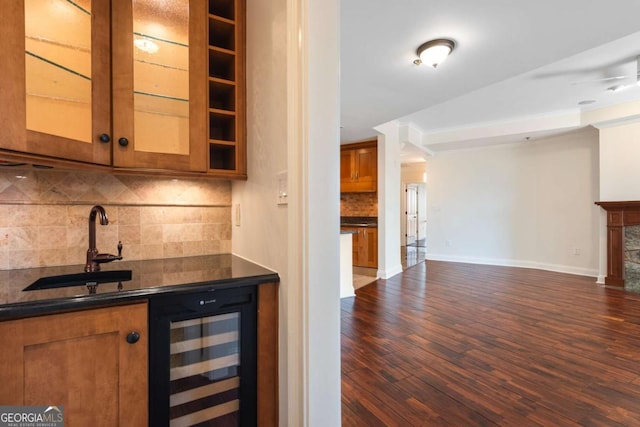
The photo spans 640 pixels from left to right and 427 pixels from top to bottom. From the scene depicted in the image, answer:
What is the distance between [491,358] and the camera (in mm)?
2324

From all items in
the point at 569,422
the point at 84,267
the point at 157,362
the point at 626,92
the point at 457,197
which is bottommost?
the point at 569,422

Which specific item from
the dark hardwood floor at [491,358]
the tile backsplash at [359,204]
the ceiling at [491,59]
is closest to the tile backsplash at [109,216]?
the dark hardwood floor at [491,358]

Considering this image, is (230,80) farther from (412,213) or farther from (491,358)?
(412,213)

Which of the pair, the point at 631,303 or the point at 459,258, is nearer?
the point at 631,303

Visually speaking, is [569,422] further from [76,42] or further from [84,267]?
[76,42]

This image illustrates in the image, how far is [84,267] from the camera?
1.42 metres

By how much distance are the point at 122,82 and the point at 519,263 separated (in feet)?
23.0

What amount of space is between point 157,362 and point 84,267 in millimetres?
710

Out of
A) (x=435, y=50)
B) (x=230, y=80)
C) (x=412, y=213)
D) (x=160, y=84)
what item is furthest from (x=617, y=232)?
(x=160, y=84)

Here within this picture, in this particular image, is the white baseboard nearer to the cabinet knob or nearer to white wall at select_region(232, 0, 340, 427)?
white wall at select_region(232, 0, 340, 427)

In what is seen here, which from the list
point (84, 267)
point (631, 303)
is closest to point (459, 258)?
point (631, 303)

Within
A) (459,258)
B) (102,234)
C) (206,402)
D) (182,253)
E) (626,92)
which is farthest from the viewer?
(459,258)

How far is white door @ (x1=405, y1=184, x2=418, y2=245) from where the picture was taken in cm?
953

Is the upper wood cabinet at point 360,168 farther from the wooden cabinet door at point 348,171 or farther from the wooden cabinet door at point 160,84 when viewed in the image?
the wooden cabinet door at point 160,84
